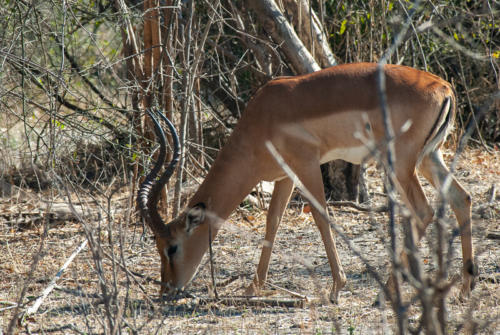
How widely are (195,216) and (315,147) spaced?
3.51 ft

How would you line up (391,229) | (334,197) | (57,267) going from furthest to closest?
(334,197)
(57,267)
(391,229)

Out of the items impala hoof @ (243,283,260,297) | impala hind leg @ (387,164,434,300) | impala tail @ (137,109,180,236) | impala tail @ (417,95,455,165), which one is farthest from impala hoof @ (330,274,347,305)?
impala tail @ (137,109,180,236)

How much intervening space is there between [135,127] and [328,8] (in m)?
3.59

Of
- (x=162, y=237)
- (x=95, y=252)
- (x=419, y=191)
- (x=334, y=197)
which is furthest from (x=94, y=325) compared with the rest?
(x=334, y=197)

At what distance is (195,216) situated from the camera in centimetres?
500

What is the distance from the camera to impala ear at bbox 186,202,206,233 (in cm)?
496

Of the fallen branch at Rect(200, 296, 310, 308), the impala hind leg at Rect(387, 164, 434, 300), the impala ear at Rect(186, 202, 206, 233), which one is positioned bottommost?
the fallen branch at Rect(200, 296, 310, 308)

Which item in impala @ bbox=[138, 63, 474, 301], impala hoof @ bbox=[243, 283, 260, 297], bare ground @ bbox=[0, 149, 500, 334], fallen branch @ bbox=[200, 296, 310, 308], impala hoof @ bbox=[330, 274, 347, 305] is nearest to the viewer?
bare ground @ bbox=[0, 149, 500, 334]

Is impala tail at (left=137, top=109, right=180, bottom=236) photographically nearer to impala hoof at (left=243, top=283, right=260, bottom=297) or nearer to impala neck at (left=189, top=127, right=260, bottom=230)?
impala neck at (left=189, top=127, right=260, bottom=230)

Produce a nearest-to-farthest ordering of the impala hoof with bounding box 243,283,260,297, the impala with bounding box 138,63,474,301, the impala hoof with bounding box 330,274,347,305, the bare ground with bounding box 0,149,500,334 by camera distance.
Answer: the bare ground with bounding box 0,149,500,334 < the impala hoof with bounding box 330,274,347,305 < the impala with bounding box 138,63,474,301 < the impala hoof with bounding box 243,283,260,297

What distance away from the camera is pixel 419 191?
5.10 m

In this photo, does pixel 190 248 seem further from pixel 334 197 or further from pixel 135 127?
pixel 334 197

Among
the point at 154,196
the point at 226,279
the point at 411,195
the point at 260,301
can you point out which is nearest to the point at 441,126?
the point at 411,195

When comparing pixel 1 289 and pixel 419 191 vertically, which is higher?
pixel 419 191
